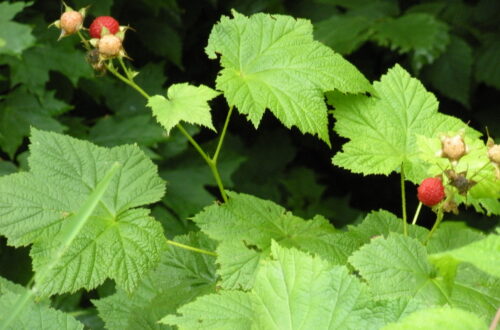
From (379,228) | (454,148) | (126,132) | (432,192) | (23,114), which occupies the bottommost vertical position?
(126,132)

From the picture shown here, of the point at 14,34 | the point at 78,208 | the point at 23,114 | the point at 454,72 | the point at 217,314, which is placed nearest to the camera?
the point at 217,314

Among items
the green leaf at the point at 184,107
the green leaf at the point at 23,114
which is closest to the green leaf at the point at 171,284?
the green leaf at the point at 184,107

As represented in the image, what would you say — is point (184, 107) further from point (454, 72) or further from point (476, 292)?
point (454, 72)

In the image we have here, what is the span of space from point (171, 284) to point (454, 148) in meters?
0.77

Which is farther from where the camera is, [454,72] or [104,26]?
[454,72]

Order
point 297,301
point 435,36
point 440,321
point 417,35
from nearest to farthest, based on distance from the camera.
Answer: point 440,321 → point 297,301 → point 417,35 → point 435,36

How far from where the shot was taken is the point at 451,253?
836mm

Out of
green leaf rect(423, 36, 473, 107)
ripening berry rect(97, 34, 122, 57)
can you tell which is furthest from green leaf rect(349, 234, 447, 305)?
green leaf rect(423, 36, 473, 107)

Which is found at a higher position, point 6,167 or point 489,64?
point 489,64

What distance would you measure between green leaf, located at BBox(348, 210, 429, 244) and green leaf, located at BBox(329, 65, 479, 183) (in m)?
0.11

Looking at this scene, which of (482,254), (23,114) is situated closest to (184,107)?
(482,254)

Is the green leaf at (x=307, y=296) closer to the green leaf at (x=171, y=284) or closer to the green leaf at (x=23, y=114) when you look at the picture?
the green leaf at (x=171, y=284)

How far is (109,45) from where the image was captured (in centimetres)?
148

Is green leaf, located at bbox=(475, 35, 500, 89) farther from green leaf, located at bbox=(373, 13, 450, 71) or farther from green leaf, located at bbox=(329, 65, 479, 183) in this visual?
green leaf, located at bbox=(329, 65, 479, 183)
